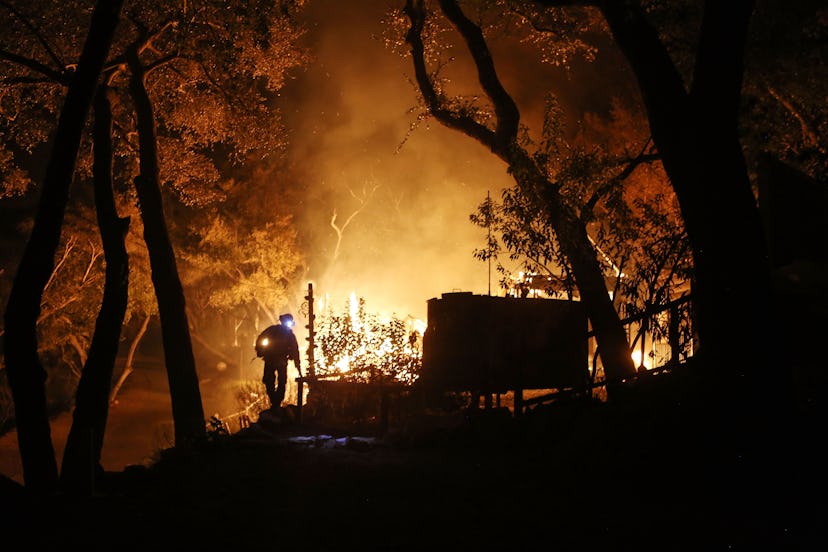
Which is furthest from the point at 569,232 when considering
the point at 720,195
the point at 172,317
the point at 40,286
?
the point at 40,286

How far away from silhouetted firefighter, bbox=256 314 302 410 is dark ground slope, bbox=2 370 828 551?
5751 mm

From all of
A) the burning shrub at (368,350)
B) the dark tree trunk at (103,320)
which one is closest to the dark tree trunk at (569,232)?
A: the burning shrub at (368,350)

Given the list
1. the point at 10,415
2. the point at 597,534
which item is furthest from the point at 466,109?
the point at 10,415

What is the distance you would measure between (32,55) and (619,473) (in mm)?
14727

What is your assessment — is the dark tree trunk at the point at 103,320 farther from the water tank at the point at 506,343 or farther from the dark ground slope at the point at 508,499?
the water tank at the point at 506,343

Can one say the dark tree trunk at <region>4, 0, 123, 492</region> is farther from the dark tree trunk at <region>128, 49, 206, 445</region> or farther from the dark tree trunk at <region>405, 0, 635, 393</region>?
the dark tree trunk at <region>405, 0, 635, 393</region>

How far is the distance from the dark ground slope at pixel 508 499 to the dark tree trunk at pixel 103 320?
2769mm

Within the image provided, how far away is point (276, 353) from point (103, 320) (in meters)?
4.12

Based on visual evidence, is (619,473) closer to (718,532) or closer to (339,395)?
(718,532)

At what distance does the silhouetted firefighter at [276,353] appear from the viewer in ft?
52.2

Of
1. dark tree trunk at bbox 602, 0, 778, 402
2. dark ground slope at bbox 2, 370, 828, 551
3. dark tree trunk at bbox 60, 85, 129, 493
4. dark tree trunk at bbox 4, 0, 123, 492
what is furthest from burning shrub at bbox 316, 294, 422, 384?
dark tree trunk at bbox 602, 0, 778, 402

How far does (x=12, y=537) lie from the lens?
6.37 meters

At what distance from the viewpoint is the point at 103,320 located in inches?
498

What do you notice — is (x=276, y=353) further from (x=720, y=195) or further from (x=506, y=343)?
(x=720, y=195)
